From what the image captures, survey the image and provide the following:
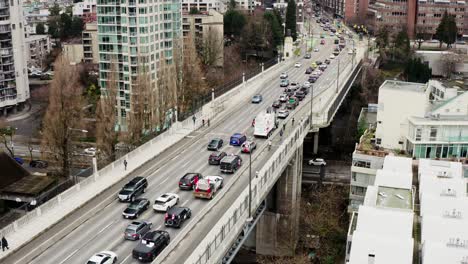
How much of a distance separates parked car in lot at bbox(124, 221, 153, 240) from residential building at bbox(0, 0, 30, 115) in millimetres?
57203

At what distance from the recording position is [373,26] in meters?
127

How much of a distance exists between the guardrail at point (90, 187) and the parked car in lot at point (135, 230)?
152 inches

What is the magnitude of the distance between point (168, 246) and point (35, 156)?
39643 mm

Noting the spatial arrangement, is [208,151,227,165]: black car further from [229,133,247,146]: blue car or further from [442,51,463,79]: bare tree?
[442,51,463,79]: bare tree

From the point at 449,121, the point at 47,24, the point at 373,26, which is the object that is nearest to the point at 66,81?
the point at 449,121

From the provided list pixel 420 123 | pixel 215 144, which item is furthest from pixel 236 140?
pixel 420 123

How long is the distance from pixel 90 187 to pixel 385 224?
17.3 m

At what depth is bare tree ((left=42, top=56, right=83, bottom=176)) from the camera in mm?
46188

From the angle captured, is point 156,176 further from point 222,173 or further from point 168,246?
point 168,246

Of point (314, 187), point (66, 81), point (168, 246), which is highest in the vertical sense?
point (66, 81)

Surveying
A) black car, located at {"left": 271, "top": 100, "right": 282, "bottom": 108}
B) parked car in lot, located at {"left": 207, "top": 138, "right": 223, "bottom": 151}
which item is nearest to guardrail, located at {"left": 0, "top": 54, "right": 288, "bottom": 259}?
parked car in lot, located at {"left": 207, "top": 138, "right": 223, "bottom": 151}

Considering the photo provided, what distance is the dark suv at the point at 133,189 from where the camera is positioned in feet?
109

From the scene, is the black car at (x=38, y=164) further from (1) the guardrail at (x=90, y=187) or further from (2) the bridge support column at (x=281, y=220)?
(2) the bridge support column at (x=281, y=220)

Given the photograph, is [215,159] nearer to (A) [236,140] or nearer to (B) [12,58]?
(A) [236,140]
